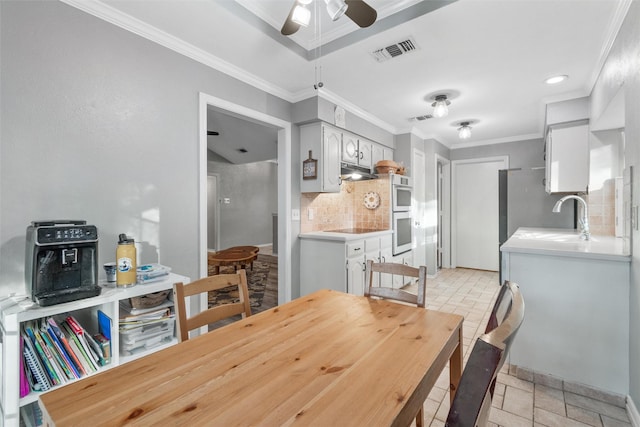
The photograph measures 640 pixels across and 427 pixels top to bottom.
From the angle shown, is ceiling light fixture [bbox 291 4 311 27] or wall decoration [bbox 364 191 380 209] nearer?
ceiling light fixture [bbox 291 4 311 27]

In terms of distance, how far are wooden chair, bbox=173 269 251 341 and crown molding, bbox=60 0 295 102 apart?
1780 mm

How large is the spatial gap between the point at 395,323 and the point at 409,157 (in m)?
3.78

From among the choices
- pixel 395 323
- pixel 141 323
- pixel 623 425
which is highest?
pixel 395 323

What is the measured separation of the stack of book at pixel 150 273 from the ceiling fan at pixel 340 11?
162cm

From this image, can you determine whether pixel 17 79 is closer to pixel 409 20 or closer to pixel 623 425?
pixel 409 20

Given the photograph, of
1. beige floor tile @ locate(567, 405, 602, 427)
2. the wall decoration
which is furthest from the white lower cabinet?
beige floor tile @ locate(567, 405, 602, 427)

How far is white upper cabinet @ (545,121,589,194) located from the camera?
10.4 feet

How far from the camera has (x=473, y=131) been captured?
4.80 metres

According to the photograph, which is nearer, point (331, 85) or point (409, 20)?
point (409, 20)

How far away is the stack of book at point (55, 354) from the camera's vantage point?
1.35m

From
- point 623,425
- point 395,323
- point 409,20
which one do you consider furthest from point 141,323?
point 623,425

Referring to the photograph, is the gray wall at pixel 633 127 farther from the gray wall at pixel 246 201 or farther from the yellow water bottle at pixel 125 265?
the gray wall at pixel 246 201

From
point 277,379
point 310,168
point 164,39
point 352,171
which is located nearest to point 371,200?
point 352,171

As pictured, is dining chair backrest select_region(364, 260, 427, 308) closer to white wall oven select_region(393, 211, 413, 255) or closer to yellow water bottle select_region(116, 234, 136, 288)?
yellow water bottle select_region(116, 234, 136, 288)
